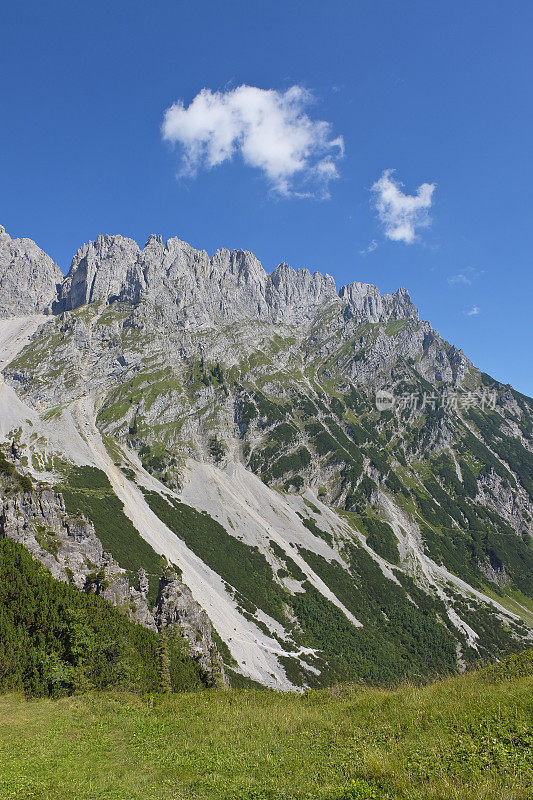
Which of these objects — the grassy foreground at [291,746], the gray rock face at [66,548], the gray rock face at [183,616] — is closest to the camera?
the grassy foreground at [291,746]

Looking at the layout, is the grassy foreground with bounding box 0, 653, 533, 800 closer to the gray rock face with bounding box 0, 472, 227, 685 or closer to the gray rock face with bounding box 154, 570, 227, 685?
the gray rock face with bounding box 0, 472, 227, 685

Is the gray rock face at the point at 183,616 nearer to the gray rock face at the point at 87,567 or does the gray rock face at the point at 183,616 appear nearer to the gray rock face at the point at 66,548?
the gray rock face at the point at 87,567

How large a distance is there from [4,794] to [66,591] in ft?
65.2

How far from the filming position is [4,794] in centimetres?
1074

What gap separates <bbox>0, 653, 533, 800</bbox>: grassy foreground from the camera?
8602 mm

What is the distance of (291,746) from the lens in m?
12.1

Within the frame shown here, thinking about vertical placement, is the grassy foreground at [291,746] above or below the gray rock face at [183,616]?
above

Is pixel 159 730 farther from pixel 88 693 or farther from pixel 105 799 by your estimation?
pixel 88 693

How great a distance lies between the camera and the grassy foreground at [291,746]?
860cm

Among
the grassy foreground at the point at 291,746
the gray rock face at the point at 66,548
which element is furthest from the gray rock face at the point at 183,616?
the grassy foreground at the point at 291,746

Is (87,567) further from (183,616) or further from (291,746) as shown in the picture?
(291,746)

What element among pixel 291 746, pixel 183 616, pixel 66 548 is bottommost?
pixel 183 616

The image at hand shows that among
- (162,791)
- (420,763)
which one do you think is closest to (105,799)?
(162,791)

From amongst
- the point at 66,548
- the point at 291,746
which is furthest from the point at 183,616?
the point at 291,746
